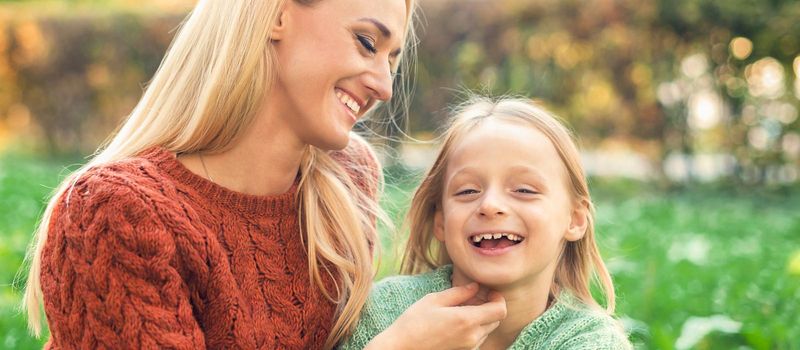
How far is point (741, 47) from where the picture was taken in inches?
380

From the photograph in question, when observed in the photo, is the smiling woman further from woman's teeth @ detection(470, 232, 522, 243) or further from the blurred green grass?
the blurred green grass

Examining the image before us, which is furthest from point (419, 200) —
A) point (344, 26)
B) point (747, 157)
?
point (747, 157)

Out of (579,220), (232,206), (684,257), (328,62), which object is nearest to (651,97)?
(684,257)

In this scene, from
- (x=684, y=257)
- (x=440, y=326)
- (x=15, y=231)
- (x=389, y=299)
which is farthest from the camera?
(x=15, y=231)

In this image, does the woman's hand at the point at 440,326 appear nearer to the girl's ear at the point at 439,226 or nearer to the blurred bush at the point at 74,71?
the girl's ear at the point at 439,226

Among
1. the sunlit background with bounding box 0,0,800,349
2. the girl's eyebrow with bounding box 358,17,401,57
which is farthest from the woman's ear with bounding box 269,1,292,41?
the sunlit background with bounding box 0,0,800,349

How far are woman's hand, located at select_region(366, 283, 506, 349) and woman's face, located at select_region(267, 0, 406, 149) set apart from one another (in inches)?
19.8

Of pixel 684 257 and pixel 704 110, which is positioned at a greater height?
pixel 704 110

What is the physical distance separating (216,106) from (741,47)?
8.45 meters

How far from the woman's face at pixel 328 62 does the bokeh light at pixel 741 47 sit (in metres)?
8.01

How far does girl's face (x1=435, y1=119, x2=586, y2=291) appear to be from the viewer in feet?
7.86

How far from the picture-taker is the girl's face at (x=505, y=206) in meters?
2.40

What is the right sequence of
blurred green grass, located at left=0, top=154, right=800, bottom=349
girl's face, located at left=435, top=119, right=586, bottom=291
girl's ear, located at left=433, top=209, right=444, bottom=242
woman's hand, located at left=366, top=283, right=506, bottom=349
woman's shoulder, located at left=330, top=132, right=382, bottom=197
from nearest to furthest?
woman's hand, located at left=366, top=283, right=506, bottom=349
girl's face, located at left=435, top=119, right=586, bottom=291
girl's ear, located at left=433, top=209, right=444, bottom=242
woman's shoulder, located at left=330, top=132, right=382, bottom=197
blurred green grass, located at left=0, top=154, right=800, bottom=349

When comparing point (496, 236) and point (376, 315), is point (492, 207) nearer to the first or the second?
point (496, 236)
